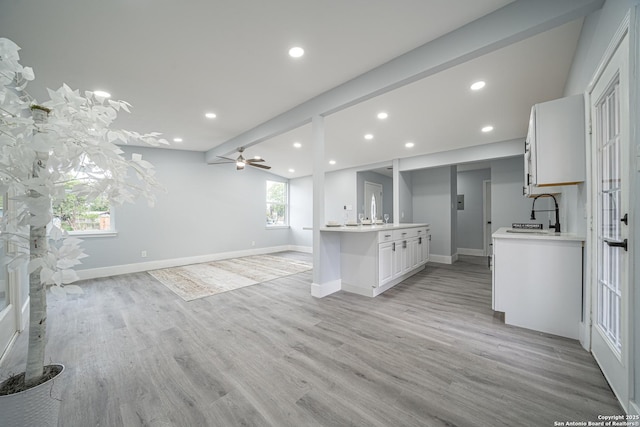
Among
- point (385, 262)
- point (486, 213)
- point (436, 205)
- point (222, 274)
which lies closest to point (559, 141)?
point (385, 262)

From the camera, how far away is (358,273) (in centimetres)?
357

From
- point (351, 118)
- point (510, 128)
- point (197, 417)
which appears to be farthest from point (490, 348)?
point (510, 128)

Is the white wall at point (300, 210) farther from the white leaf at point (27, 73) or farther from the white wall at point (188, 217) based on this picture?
the white leaf at point (27, 73)

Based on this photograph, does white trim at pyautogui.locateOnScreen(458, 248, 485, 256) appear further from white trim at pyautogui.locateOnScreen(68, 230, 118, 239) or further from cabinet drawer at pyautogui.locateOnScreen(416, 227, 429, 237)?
white trim at pyautogui.locateOnScreen(68, 230, 118, 239)

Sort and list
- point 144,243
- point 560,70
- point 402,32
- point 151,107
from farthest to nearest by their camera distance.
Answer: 1. point 144,243
2. point 151,107
3. point 560,70
4. point 402,32

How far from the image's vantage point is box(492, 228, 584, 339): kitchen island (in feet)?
7.22

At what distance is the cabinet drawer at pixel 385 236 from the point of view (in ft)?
11.2

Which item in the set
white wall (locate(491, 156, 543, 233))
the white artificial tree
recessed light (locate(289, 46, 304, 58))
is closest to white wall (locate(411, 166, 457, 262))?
white wall (locate(491, 156, 543, 233))

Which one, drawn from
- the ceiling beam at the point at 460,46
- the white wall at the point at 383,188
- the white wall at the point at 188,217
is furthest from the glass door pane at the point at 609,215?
the white wall at the point at 188,217

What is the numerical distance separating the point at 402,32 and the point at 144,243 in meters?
5.91

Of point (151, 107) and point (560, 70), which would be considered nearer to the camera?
point (560, 70)

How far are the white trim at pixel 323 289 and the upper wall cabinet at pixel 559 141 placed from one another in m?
2.62

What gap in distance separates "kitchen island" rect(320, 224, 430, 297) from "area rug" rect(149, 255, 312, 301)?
1.55m

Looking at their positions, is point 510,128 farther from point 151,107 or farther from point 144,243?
point 144,243
